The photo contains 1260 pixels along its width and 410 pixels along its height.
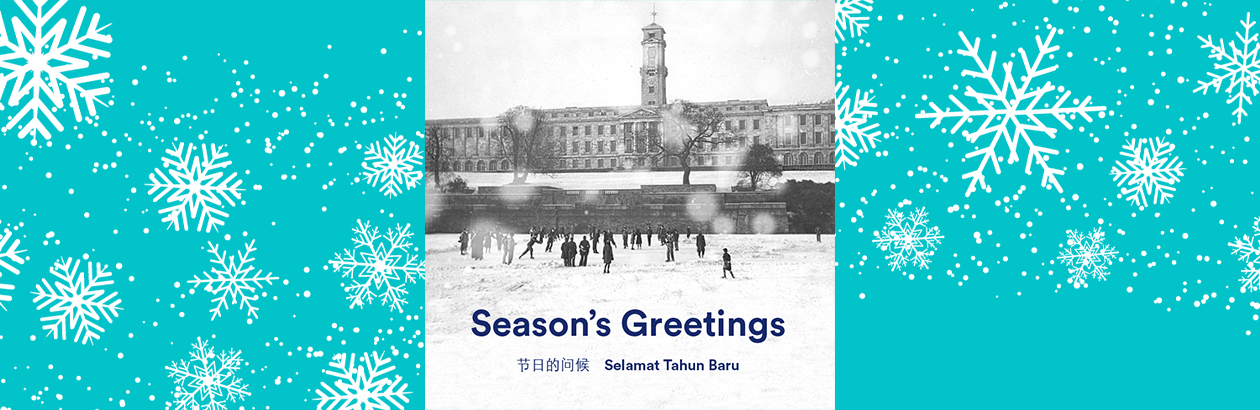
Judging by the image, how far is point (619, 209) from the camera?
604 cm

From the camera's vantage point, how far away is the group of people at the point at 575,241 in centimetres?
575

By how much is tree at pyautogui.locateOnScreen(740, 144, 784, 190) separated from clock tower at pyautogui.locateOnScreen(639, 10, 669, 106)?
0.85m

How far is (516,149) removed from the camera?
5957 millimetres

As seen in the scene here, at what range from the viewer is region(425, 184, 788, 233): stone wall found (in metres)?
5.82

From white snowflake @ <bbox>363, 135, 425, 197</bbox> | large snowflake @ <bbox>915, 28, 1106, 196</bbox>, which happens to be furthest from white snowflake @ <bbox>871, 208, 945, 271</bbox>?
white snowflake @ <bbox>363, 135, 425, 197</bbox>

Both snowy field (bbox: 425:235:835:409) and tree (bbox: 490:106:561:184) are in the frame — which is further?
tree (bbox: 490:106:561:184)

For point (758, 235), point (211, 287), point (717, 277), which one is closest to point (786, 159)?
point (758, 235)

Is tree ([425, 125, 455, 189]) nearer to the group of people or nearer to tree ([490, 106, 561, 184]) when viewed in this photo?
tree ([490, 106, 561, 184])

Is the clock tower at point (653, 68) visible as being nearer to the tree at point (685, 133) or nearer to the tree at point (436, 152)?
the tree at point (685, 133)

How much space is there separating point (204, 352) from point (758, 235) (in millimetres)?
4410

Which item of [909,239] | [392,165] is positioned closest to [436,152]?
[392,165]

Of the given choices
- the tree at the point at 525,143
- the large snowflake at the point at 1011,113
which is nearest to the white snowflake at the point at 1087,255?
the large snowflake at the point at 1011,113

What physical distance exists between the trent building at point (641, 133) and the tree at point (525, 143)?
0.14 ft

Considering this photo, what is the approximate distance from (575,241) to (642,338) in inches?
40.3
